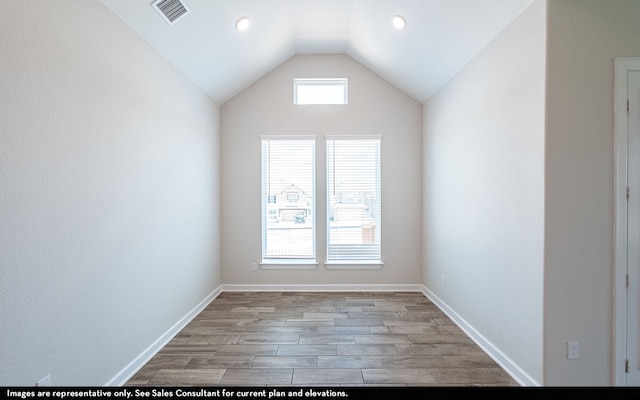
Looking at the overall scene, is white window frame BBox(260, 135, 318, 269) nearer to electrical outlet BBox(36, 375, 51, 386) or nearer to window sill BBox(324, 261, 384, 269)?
window sill BBox(324, 261, 384, 269)

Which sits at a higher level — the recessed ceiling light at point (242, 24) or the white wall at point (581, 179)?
the recessed ceiling light at point (242, 24)

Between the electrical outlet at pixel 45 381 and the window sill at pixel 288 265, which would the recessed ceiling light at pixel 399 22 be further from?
the electrical outlet at pixel 45 381

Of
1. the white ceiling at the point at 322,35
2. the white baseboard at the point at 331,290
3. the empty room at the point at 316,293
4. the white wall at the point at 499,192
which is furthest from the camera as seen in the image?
the white ceiling at the point at 322,35

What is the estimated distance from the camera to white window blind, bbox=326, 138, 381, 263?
456cm

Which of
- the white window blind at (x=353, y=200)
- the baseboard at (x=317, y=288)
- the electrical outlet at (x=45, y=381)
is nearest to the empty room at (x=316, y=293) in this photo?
the electrical outlet at (x=45, y=381)

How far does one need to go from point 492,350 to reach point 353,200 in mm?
2599

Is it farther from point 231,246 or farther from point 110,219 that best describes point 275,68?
point 110,219

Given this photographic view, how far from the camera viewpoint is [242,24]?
3.14 meters

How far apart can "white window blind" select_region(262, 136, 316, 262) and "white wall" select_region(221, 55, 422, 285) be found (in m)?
0.13

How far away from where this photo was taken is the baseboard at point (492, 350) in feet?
7.29

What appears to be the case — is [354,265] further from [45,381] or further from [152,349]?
[45,381]

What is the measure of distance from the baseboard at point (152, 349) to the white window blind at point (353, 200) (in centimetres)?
203

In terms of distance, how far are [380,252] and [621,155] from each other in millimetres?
3004

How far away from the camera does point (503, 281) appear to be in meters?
2.52
